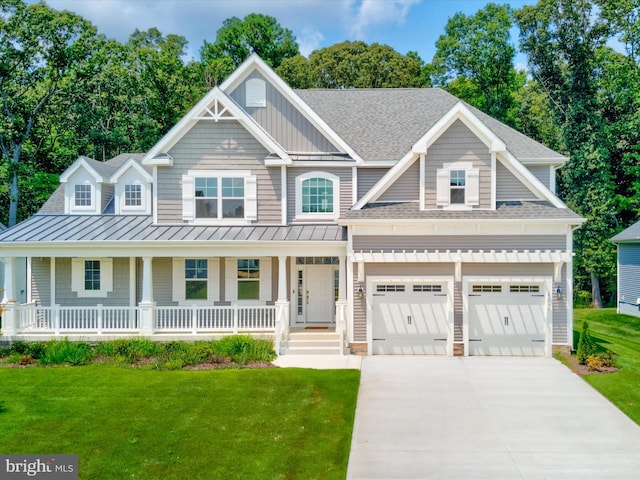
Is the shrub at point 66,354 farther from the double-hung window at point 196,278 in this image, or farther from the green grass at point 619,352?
the green grass at point 619,352

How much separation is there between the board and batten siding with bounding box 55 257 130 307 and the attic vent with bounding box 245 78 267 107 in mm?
7004

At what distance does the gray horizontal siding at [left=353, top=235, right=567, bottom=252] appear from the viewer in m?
14.8

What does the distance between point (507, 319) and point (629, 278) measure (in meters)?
14.1

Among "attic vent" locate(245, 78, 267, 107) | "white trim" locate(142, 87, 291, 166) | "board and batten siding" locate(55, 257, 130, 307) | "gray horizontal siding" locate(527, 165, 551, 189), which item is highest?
"attic vent" locate(245, 78, 267, 107)

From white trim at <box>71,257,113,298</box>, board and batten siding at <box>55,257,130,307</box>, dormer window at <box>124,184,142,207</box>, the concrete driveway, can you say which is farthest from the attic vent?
the concrete driveway

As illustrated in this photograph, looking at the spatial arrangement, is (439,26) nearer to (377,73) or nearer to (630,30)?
(377,73)

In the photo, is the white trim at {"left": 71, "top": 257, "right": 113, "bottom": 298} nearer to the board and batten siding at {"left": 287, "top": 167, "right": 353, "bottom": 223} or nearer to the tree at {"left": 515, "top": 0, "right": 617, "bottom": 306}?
the board and batten siding at {"left": 287, "top": 167, "right": 353, "bottom": 223}

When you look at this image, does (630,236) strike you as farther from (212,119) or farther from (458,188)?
(212,119)

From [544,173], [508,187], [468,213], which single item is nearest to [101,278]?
[468,213]

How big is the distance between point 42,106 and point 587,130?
32.6 m

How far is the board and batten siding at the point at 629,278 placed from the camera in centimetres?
2450

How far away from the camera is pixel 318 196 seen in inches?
693

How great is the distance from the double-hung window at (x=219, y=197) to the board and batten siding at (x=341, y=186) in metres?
1.20

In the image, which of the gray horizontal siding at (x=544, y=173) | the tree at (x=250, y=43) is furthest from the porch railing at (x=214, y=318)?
the tree at (x=250, y=43)
